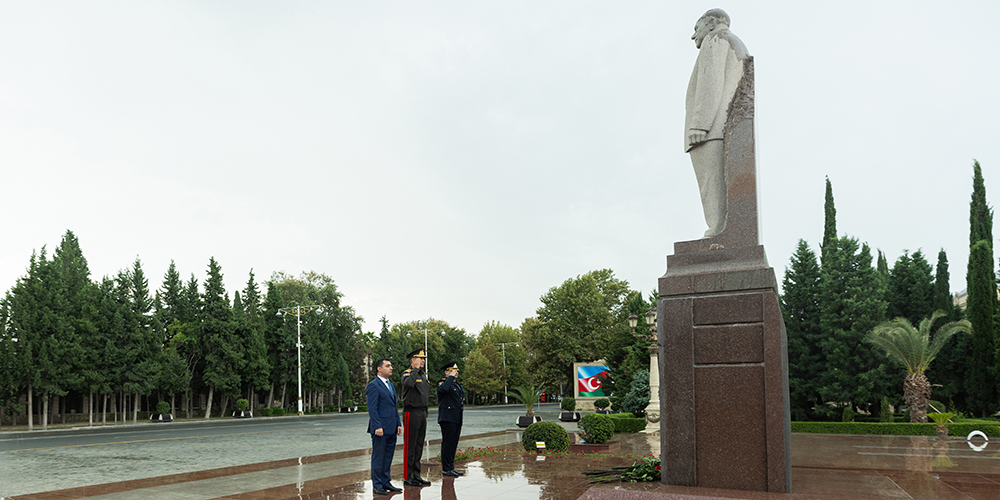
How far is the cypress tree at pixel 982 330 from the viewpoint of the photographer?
1056 inches

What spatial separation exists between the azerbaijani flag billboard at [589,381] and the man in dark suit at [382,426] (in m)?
28.7

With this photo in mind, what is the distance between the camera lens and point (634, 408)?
24.7 m

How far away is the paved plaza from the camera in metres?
6.21

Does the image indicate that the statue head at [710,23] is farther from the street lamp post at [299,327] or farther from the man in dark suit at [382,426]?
the street lamp post at [299,327]

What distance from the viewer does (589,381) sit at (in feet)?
118

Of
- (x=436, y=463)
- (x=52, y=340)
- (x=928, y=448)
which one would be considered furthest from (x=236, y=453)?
(x=52, y=340)

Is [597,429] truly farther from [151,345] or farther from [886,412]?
[151,345]

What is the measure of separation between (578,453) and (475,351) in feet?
192

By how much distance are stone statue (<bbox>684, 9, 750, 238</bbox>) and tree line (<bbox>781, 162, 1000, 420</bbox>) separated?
67.6 feet

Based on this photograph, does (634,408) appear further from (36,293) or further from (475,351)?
(475,351)

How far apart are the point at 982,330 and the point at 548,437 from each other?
25.4m

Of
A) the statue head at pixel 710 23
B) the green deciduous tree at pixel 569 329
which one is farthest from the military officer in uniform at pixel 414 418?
the green deciduous tree at pixel 569 329

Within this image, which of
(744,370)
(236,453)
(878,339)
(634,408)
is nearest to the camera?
(744,370)

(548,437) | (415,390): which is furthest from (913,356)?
(415,390)
